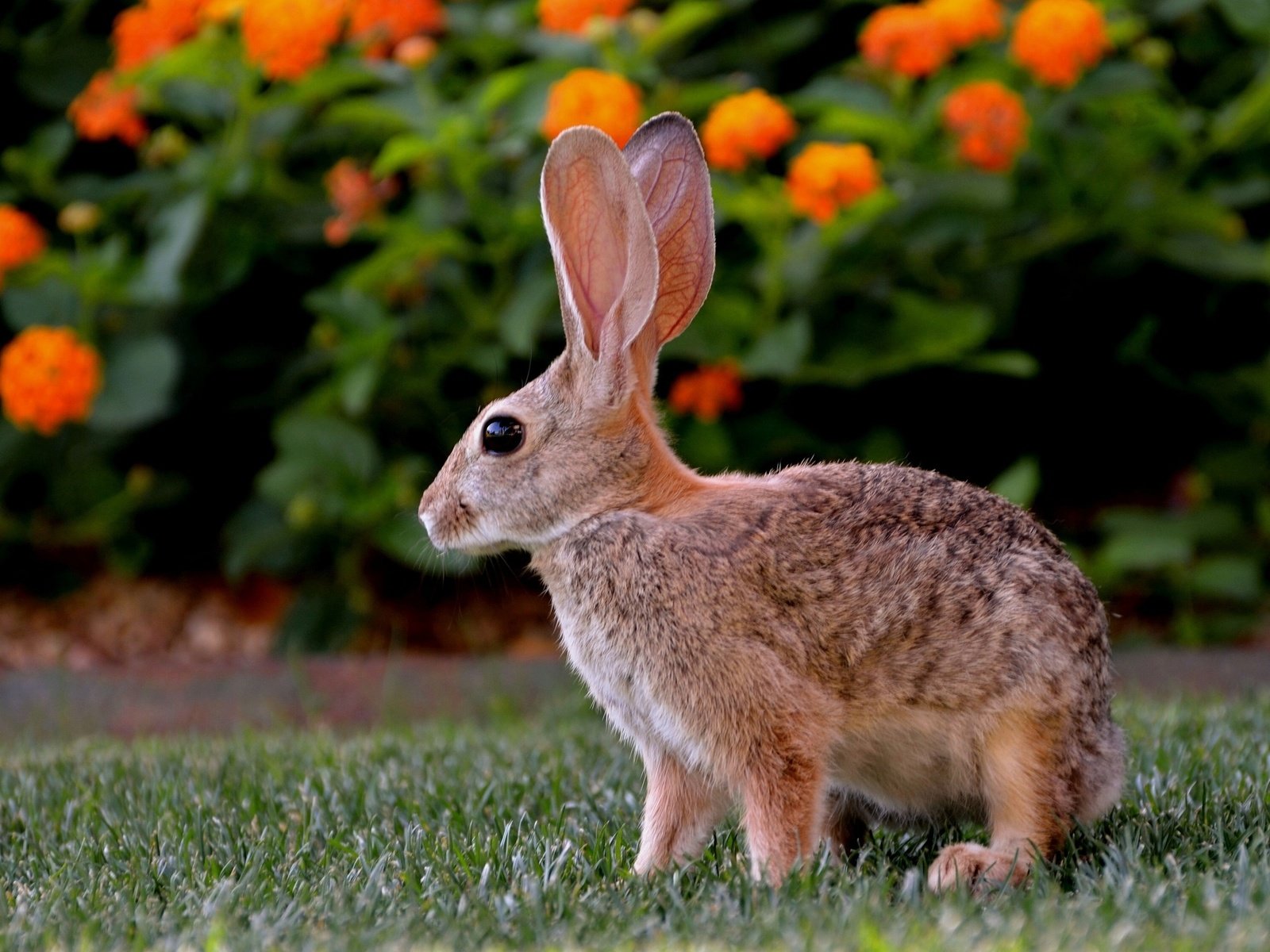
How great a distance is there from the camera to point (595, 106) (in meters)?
4.64

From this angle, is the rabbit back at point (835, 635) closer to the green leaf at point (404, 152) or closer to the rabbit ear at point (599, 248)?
the rabbit ear at point (599, 248)

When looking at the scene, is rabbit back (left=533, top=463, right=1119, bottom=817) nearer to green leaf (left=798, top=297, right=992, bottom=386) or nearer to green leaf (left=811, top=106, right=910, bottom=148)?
green leaf (left=798, top=297, right=992, bottom=386)

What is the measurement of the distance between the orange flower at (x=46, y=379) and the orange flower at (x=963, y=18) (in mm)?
2870

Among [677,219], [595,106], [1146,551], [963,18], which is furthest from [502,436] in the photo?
[1146,551]

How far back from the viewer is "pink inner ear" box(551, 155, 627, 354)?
9.22 feet

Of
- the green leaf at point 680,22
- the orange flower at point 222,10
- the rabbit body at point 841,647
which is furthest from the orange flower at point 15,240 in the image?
the rabbit body at point 841,647

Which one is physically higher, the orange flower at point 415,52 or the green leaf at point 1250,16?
the green leaf at point 1250,16

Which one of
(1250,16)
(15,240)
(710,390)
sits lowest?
(710,390)

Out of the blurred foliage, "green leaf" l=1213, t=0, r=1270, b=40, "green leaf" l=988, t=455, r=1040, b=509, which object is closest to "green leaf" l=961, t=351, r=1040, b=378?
the blurred foliage

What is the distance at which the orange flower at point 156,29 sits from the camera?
5340mm

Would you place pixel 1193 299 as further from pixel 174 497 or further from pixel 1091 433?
pixel 174 497

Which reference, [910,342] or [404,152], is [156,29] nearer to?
[404,152]

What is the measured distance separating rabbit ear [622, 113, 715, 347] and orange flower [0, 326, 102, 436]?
270cm

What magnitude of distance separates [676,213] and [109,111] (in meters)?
3.20
